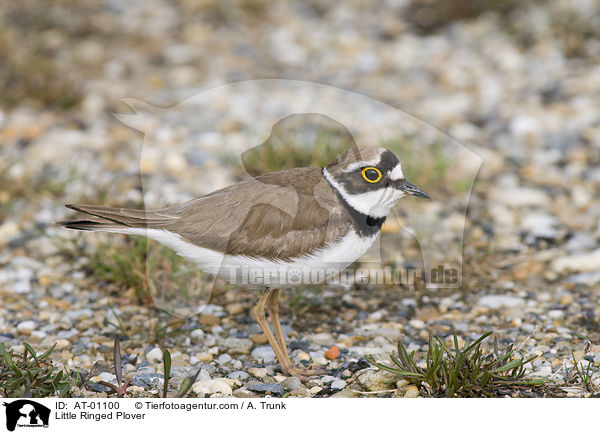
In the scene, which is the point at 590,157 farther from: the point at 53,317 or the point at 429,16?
the point at 53,317

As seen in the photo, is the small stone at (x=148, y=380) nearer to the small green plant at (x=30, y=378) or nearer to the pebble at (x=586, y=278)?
the small green plant at (x=30, y=378)

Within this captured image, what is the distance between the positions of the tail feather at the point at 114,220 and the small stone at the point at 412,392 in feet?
5.66

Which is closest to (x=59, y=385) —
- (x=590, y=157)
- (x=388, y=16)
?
(x=590, y=157)

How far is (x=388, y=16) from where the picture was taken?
10.3 metres

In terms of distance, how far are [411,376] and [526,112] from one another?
486 centimetres

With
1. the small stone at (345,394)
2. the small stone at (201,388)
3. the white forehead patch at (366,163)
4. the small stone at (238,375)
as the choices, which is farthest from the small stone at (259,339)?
the white forehead patch at (366,163)

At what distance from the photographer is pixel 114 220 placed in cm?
418

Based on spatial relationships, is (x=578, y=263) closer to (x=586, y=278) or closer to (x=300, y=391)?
(x=586, y=278)

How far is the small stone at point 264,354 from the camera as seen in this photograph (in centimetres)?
457

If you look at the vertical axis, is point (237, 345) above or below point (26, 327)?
below

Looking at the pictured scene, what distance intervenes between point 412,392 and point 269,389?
0.85 m

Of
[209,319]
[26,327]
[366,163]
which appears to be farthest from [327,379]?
[26,327]

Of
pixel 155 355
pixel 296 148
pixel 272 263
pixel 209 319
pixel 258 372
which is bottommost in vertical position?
pixel 258 372
